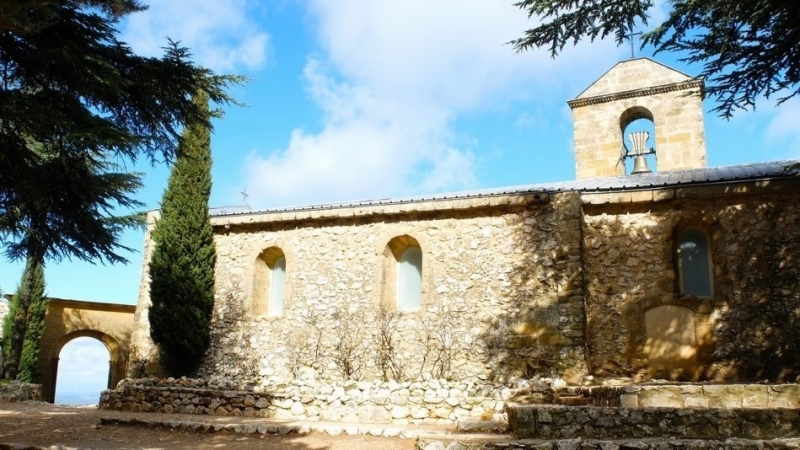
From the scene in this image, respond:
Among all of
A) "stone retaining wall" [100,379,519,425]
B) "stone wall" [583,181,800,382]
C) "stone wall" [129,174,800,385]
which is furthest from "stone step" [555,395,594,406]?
"stone wall" [583,181,800,382]

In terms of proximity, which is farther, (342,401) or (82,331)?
(82,331)

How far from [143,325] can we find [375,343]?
5580mm

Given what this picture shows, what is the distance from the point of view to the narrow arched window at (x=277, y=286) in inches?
554

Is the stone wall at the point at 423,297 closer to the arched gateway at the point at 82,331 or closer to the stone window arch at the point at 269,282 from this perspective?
the stone window arch at the point at 269,282

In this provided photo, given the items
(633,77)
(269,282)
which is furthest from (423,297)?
(633,77)

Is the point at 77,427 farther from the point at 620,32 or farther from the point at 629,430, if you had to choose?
the point at 620,32

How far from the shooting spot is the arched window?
36.7 feet

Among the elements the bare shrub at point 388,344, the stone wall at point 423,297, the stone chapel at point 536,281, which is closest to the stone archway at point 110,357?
the stone chapel at point 536,281

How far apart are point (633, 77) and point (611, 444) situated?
11.0m

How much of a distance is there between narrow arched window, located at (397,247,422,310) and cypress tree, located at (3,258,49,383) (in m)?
10.1

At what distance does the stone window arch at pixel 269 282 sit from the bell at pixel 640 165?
8055mm

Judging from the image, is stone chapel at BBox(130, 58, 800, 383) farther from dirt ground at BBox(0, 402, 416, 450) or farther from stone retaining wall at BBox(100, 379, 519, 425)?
dirt ground at BBox(0, 402, 416, 450)

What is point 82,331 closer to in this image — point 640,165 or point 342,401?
point 342,401

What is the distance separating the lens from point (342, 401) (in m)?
9.81
